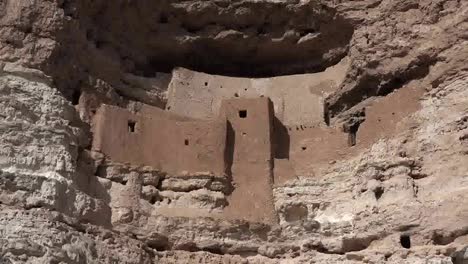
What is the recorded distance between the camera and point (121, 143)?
12.5 metres

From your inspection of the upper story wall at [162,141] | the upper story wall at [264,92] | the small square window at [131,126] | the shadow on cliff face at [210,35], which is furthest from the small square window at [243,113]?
the shadow on cliff face at [210,35]

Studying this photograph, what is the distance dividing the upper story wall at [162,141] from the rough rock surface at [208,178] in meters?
0.25

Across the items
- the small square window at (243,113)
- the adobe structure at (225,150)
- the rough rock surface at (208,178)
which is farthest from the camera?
the small square window at (243,113)

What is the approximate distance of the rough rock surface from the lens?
1091 cm

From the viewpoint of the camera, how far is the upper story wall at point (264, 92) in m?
14.4

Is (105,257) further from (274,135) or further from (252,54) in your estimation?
(252,54)

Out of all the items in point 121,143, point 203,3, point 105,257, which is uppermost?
point 203,3

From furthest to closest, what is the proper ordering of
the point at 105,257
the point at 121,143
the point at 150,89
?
the point at 150,89
the point at 121,143
the point at 105,257

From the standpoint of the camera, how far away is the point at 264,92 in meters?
14.9

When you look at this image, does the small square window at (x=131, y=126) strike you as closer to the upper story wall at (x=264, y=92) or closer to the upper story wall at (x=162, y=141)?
the upper story wall at (x=162, y=141)

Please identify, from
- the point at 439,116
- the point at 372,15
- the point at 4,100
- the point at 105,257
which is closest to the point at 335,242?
the point at 439,116

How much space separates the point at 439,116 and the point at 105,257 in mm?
5527

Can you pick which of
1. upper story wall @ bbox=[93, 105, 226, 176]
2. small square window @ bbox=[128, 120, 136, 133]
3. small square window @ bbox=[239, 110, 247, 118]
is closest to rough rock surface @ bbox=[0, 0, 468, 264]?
upper story wall @ bbox=[93, 105, 226, 176]

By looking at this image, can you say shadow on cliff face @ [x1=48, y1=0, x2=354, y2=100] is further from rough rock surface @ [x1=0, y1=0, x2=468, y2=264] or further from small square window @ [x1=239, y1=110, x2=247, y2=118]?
small square window @ [x1=239, y1=110, x2=247, y2=118]
